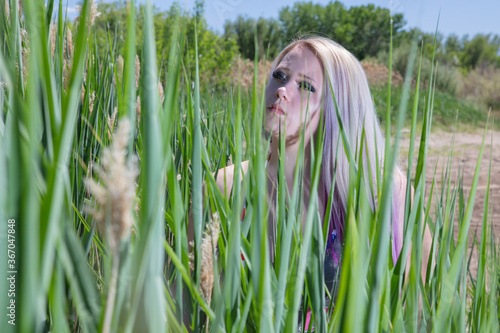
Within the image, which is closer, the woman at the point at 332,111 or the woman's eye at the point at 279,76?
the woman at the point at 332,111

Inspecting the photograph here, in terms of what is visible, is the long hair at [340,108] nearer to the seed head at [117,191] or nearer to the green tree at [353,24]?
the seed head at [117,191]

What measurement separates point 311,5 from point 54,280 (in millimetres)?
23910

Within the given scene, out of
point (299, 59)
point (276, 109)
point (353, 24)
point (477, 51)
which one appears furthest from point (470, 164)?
point (477, 51)

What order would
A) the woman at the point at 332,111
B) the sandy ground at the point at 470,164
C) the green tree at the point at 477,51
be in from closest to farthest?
the woman at the point at 332,111
the sandy ground at the point at 470,164
the green tree at the point at 477,51

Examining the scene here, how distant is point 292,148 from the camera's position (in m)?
1.35

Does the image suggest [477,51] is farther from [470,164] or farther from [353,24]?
[470,164]

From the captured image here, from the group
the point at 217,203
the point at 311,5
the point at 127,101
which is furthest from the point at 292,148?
the point at 311,5

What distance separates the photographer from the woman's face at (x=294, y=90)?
997 mm

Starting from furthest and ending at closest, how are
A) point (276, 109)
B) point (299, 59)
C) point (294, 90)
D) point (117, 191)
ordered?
point (299, 59) → point (294, 90) → point (276, 109) → point (117, 191)

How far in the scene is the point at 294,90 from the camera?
3.59ft

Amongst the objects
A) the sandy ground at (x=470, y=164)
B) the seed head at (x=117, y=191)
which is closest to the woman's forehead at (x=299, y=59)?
the seed head at (x=117, y=191)

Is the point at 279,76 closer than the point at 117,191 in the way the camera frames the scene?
No

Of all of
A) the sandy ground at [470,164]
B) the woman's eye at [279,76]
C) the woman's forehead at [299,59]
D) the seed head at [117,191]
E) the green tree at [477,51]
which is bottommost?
the sandy ground at [470,164]

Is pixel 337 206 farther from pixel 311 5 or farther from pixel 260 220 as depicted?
pixel 311 5
